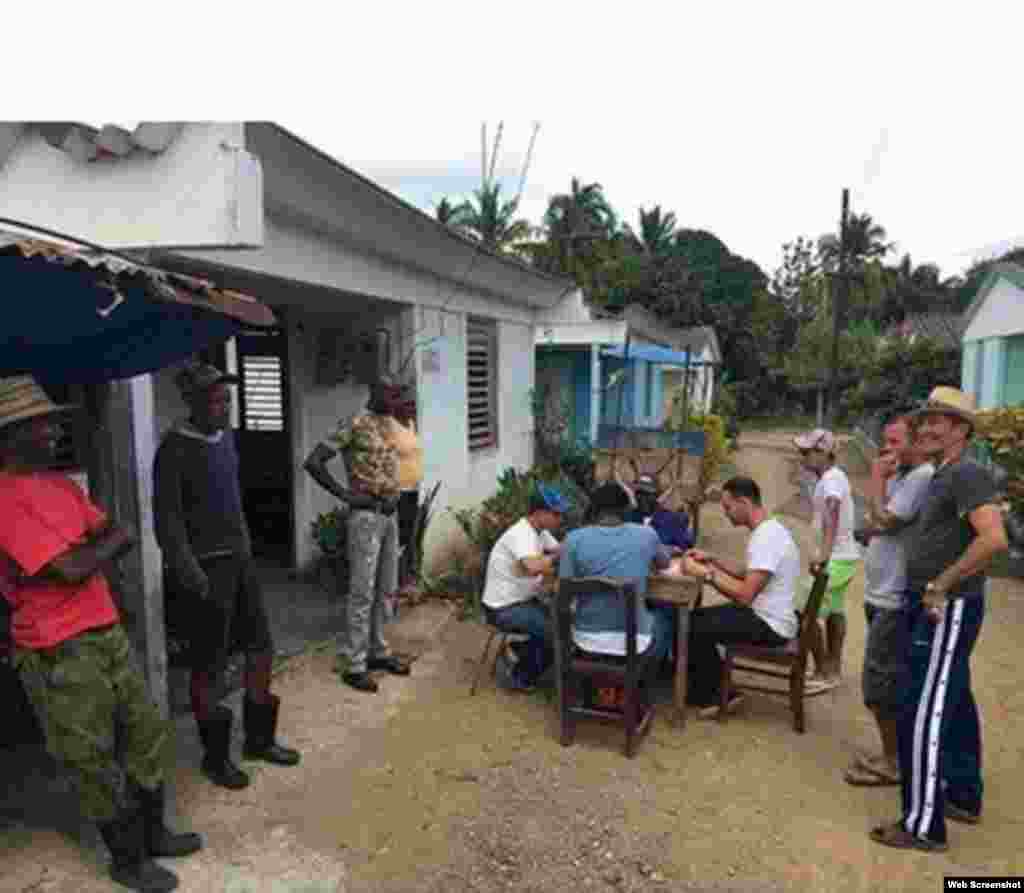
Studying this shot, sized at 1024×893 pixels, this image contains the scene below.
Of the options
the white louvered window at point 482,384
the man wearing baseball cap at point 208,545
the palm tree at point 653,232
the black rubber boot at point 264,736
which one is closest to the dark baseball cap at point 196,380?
the man wearing baseball cap at point 208,545

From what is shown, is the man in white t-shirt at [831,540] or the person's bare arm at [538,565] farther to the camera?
the man in white t-shirt at [831,540]

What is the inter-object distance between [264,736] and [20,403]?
78.3 inches

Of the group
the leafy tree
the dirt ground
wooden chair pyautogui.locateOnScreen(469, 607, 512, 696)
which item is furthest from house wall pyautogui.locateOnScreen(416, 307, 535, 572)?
the leafy tree

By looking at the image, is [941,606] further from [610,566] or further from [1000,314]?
[1000,314]

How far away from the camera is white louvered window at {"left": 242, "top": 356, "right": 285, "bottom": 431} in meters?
7.88

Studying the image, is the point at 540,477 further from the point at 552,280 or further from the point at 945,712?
the point at 945,712

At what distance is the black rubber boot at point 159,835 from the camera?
2.92 metres

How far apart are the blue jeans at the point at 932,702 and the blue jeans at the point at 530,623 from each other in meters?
1.90

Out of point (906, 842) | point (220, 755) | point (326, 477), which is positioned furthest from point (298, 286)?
point (906, 842)

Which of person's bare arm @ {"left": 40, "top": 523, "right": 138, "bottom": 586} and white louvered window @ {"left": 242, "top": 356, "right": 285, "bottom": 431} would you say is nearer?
person's bare arm @ {"left": 40, "top": 523, "right": 138, "bottom": 586}

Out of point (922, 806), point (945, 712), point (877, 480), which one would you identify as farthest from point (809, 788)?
point (877, 480)

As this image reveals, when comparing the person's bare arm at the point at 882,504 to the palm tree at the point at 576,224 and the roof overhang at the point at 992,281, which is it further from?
the palm tree at the point at 576,224

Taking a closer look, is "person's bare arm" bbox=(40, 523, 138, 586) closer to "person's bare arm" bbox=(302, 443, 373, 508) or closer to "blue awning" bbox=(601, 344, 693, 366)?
"person's bare arm" bbox=(302, 443, 373, 508)

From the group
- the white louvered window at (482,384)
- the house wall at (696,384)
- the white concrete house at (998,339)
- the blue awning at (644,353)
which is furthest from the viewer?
the house wall at (696,384)
